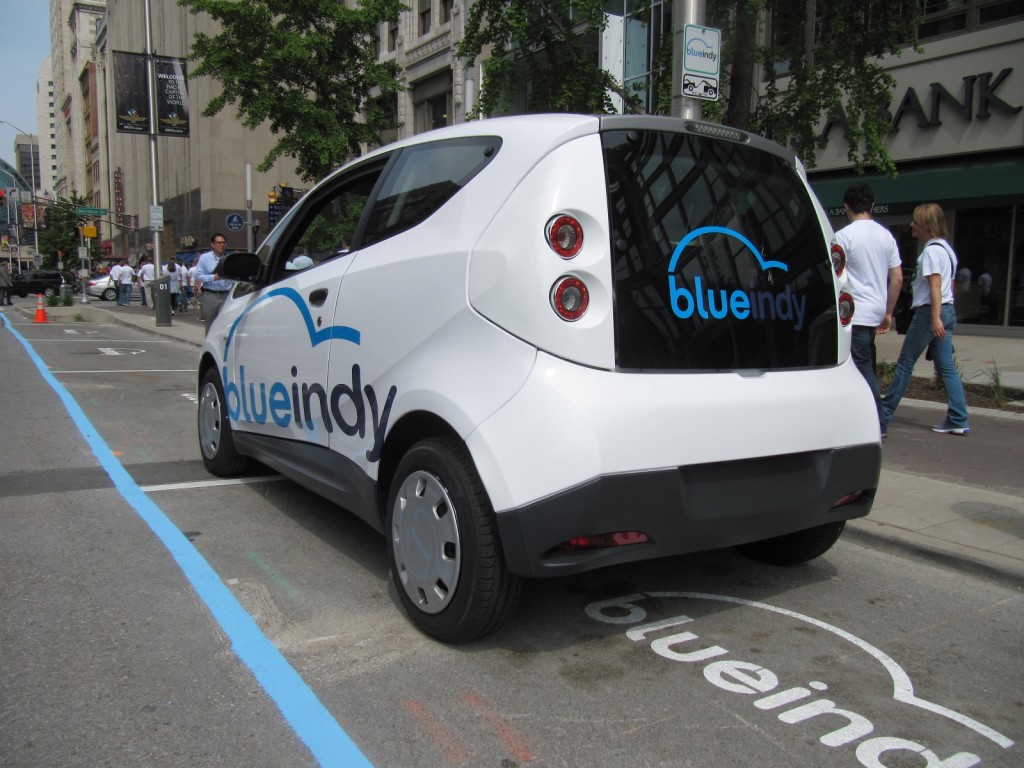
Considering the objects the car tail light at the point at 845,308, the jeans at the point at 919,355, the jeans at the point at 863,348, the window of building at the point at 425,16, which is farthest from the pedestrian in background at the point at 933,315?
the window of building at the point at 425,16

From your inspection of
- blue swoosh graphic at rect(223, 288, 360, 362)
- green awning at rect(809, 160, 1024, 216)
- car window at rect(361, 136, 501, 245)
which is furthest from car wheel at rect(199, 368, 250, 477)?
green awning at rect(809, 160, 1024, 216)

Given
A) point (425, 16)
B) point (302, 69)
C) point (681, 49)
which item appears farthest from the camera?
point (425, 16)

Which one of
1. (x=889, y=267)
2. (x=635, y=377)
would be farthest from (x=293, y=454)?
(x=889, y=267)

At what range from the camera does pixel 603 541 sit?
9.27 feet

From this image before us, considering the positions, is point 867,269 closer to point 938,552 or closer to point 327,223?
point 938,552

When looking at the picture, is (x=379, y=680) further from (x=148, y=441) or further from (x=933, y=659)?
(x=148, y=441)

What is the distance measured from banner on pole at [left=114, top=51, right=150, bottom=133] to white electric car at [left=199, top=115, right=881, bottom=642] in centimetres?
2772

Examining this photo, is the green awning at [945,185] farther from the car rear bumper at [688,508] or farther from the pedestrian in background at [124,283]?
the pedestrian in background at [124,283]

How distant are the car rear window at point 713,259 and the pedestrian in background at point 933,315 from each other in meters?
4.04

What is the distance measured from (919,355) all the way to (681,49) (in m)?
3.25

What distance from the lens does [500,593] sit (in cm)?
292

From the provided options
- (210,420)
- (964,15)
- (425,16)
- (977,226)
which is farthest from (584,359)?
(425,16)

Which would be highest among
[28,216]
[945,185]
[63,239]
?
[28,216]

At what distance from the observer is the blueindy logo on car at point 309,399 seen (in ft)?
11.5
